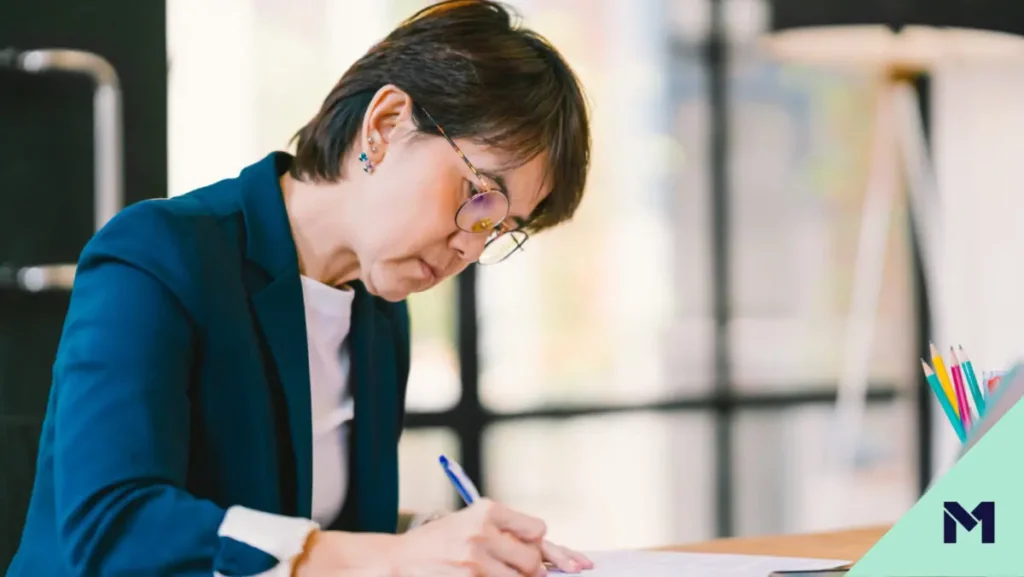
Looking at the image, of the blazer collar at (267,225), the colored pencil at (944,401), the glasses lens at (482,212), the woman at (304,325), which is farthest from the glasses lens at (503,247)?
the colored pencil at (944,401)

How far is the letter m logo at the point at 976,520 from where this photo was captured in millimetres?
659

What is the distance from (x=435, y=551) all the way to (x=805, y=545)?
505mm

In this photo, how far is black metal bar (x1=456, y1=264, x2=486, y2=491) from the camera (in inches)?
117

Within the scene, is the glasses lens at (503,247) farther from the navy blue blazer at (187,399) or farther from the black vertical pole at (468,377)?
the black vertical pole at (468,377)

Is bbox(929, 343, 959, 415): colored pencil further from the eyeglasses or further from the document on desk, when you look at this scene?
the eyeglasses

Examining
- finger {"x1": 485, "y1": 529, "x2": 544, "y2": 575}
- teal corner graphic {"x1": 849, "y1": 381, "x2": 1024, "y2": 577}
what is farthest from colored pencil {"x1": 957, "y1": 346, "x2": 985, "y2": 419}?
finger {"x1": 485, "y1": 529, "x2": 544, "y2": 575}

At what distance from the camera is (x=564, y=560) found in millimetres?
1024

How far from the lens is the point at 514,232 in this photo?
1.18 metres

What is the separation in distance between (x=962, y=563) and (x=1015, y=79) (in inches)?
132

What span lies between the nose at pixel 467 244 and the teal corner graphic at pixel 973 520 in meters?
0.55

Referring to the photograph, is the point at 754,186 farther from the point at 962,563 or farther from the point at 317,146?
the point at 962,563

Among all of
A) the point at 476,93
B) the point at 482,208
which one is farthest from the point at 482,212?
the point at 476,93

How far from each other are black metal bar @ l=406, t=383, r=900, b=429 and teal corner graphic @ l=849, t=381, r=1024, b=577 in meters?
2.29

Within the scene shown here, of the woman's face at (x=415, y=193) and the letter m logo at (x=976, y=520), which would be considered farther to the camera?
the woman's face at (x=415, y=193)
